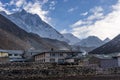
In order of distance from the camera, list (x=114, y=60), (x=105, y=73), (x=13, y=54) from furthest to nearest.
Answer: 1. (x=13, y=54)
2. (x=114, y=60)
3. (x=105, y=73)

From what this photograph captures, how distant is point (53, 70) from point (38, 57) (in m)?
56.4

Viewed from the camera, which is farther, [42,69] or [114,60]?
[114,60]

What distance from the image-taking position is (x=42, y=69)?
216 feet

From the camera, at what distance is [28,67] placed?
6744 cm

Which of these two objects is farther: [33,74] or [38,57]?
[38,57]

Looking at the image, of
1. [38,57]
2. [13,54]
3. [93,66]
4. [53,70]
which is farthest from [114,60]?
[13,54]

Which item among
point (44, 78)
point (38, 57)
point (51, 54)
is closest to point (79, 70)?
point (44, 78)

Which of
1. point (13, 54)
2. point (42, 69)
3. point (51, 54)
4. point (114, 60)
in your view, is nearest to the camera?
point (42, 69)

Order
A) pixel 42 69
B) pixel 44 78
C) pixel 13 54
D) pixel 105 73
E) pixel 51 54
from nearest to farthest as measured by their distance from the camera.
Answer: pixel 44 78 → pixel 42 69 → pixel 105 73 → pixel 51 54 → pixel 13 54

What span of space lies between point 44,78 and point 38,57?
200 feet

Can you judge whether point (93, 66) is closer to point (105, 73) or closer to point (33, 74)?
point (105, 73)

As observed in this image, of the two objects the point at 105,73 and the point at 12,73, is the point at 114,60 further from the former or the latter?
the point at 12,73

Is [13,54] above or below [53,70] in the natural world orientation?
above

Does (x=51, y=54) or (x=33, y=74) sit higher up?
(x=51, y=54)
